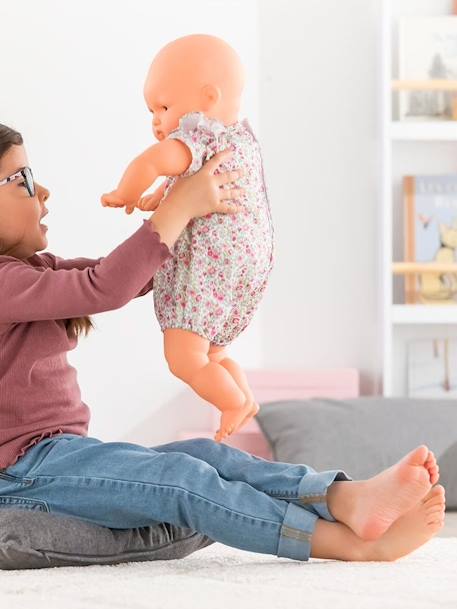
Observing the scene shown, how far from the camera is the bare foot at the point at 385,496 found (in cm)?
145

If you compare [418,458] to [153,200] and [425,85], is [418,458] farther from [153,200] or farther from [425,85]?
[425,85]

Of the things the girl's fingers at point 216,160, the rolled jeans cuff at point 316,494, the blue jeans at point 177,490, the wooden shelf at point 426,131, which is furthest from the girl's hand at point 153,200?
the wooden shelf at point 426,131

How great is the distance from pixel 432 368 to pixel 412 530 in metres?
1.69

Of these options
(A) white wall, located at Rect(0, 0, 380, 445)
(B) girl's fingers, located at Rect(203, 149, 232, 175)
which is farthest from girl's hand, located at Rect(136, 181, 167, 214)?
(A) white wall, located at Rect(0, 0, 380, 445)

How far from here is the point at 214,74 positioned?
153 centimetres

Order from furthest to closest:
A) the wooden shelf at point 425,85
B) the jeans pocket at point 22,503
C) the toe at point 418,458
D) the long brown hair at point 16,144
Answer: the wooden shelf at point 425,85, the long brown hair at point 16,144, the jeans pocket at point 22,503, the toe at point 418,458

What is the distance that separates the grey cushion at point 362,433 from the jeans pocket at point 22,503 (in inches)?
46.2

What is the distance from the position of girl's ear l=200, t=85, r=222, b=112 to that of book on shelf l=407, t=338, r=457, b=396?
1766 millimetres

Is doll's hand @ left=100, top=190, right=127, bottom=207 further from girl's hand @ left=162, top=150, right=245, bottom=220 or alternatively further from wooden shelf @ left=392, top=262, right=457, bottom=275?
wooden shelf @ left=392, top=262, right=457, bottom=275

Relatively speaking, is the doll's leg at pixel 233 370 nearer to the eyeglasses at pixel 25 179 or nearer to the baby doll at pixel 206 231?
the baby doll at pixel 206 231

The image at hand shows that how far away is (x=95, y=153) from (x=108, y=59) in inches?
10.1

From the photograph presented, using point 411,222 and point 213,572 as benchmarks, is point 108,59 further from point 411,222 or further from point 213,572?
point 213,572

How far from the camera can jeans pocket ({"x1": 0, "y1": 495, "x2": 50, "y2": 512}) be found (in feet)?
5.11

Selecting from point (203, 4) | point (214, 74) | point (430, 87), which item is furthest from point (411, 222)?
point (214, 74)
